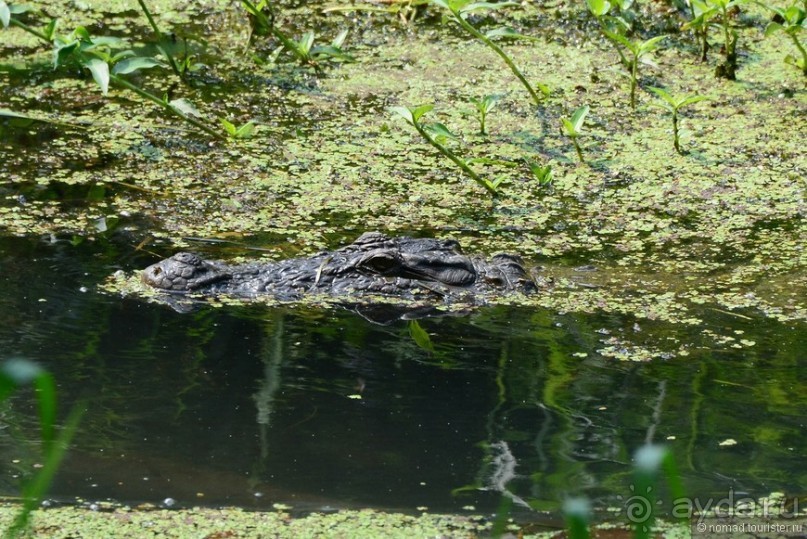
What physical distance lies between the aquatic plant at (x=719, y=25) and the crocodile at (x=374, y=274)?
2.39 meters

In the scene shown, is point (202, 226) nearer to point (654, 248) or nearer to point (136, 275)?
point (136, 275)

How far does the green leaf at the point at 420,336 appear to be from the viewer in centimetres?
452

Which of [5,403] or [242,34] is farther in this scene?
[242,34]

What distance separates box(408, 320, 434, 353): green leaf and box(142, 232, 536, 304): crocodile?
32 cm

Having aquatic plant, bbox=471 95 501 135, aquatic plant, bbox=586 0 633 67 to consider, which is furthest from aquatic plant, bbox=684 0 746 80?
aquatic plant, bbox=471 95 501 135

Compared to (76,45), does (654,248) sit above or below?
below

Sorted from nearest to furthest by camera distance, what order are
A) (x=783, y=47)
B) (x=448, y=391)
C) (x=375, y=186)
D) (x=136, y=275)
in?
(x=448, y=391) < (x=136, y=275) < (x=375, y=186) < (x=783, y=47)

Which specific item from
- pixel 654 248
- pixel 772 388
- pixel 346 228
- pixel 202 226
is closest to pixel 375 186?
pixel 346 228

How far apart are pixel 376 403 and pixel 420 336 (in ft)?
2.58

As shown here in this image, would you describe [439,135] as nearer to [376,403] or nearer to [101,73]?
[101,73]

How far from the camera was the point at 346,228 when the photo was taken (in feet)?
18.5

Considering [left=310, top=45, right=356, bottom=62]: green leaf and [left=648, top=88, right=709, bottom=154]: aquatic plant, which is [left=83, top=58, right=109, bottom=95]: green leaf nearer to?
[left=310, top=45, right=356, bottom=62]: green leaf

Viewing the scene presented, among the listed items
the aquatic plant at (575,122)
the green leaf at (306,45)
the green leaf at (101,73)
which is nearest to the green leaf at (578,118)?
the aquatic plant at (575,122)

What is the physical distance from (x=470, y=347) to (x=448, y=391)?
0.51m
